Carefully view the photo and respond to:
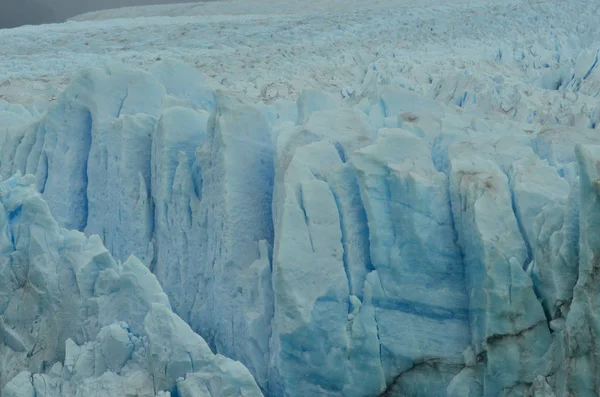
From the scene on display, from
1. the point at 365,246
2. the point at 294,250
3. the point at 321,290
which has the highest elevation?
the point at 294,250

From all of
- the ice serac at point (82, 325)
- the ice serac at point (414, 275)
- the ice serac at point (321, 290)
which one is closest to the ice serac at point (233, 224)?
Answer: the ice serac at point (321, 290)

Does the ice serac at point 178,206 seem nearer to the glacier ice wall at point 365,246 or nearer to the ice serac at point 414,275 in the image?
the glacier ice wall at point 365,246

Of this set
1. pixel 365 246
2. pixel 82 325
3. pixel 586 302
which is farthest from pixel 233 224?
pixel 586 302

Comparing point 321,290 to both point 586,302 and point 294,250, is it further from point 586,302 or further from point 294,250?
point 586,302

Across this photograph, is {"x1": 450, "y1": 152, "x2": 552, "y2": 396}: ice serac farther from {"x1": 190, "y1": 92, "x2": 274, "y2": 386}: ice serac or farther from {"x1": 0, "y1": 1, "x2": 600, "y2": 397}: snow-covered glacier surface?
{"x1": 190, "y1": 92, "x2": 274, "y2": 386}: ice serac

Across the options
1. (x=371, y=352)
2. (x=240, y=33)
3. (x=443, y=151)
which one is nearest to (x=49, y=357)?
(x=371, y=352)

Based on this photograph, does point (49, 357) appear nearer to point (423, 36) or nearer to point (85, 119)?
point (85, 119)

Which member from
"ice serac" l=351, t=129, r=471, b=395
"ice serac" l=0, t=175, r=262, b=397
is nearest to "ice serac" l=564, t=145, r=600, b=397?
"ice serac" l=351, t=129, r=471, b=395
